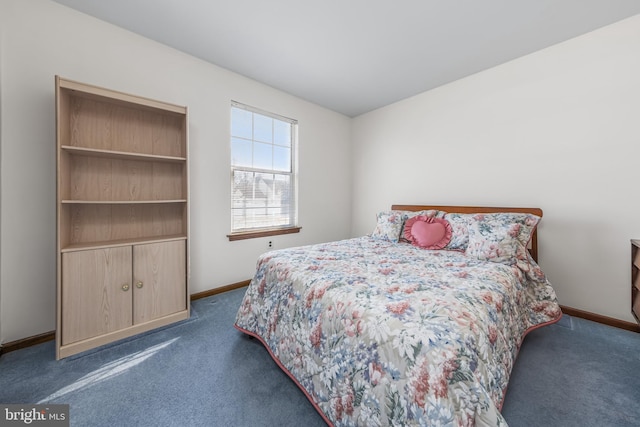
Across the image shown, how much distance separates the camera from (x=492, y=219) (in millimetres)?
2156

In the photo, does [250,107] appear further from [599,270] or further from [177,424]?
[599,270]

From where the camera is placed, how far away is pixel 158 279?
2014 mm

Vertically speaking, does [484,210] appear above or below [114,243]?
above

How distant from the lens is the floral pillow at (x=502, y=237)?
188cm

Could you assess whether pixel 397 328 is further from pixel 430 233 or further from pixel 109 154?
pixel 109 154

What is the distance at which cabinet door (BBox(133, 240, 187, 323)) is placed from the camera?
1922 mm

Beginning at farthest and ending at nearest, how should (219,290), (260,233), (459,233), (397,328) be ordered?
(260,233) < (219,290) < (459,233) < (397,328)

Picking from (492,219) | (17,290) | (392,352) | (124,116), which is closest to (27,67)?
(124,116)

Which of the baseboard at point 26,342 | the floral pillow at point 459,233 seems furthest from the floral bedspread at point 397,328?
the baseboard at point 26,342

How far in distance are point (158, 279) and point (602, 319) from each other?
149 inches

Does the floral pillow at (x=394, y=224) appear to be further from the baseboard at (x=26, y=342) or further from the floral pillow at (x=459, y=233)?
the baseboard at (x=26, y=342)

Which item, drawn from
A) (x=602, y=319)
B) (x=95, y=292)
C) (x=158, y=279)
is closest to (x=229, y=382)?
(x=158, y=279)

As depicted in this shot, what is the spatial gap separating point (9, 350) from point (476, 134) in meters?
4.48

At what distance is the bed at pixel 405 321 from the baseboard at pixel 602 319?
606mm
